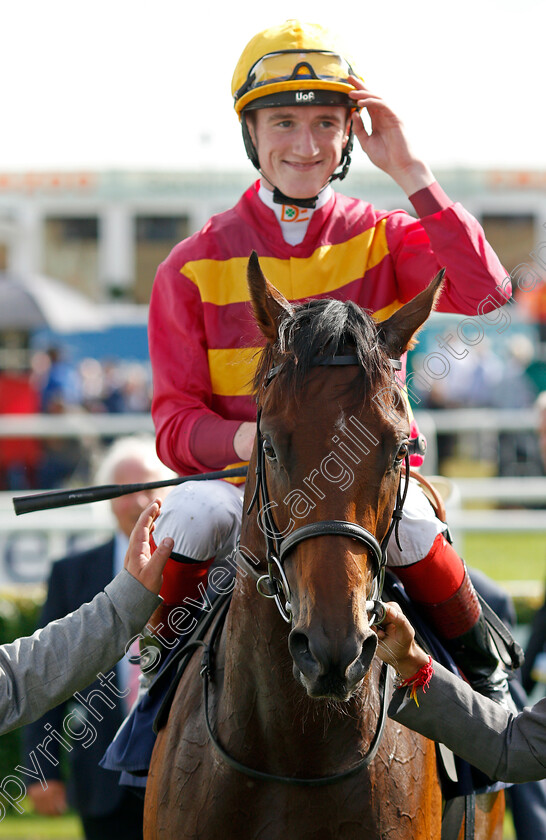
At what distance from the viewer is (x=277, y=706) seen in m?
2.46

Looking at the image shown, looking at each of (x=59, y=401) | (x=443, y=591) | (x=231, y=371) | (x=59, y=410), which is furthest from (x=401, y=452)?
(x=59, y=401)

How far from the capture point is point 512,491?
7754 mm

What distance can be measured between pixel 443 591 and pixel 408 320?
0.88 metres

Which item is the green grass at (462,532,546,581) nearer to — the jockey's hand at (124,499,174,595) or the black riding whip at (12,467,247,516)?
the black riding whip at (12,467,247,516)

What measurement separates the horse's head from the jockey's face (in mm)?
808

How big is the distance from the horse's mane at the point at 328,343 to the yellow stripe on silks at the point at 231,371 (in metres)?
0.58

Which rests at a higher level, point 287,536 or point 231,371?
point 231,371

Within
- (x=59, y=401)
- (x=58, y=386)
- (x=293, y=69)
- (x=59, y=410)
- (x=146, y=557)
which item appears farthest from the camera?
(x=58, y=386)

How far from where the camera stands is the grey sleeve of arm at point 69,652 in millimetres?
2486

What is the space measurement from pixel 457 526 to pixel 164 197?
17583 millimetres

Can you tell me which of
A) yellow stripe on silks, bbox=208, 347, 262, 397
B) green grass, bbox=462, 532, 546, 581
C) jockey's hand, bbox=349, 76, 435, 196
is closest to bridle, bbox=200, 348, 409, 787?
yellow stripe on silks, bbox=208, 347, 262, 397

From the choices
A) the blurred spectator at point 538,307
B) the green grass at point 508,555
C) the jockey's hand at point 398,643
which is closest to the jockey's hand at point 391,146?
the jockey's hand at point 398,643

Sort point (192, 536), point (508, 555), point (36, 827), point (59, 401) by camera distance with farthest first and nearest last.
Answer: point (508, 555) < point (59, 401) < point (36, 827) < point (192, 536)

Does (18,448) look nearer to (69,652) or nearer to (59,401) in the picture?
(59,401)
